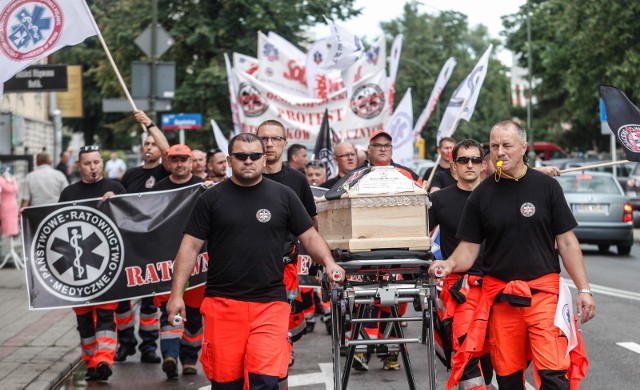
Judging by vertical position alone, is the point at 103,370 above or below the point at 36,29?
below

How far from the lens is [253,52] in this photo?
3634 centimetres

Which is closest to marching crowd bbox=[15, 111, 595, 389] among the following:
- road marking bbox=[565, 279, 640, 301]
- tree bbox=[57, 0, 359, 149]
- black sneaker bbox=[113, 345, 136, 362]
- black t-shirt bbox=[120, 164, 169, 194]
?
black sneaker bbox=[113, 345, 136, 362]

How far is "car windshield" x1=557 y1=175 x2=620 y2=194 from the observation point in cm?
2253

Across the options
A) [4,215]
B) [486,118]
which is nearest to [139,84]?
[4,215]

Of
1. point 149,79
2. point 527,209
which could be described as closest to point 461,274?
point 527,209

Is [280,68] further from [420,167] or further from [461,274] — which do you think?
[420,167]

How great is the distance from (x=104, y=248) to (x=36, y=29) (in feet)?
6.74

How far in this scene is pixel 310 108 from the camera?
20.4 metres

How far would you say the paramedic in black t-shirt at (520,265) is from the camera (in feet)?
21.9

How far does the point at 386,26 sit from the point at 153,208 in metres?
87.9

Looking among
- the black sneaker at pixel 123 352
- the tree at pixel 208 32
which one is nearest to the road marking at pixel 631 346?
the black sneaker at pixel 123 352

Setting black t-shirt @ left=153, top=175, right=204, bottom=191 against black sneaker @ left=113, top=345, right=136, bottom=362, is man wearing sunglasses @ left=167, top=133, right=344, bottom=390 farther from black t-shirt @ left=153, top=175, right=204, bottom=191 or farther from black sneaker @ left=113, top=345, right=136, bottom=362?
black sneaker @ left=113, top=345, right=136, bottom=362

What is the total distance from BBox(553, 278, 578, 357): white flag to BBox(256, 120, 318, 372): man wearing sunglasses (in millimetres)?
2296

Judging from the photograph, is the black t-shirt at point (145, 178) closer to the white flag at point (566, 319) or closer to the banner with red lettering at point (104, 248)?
the banner with red lettering at point (104, 248)
